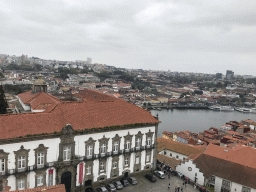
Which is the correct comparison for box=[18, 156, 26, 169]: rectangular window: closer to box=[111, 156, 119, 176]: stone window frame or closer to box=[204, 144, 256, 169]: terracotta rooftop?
box=[111, 156, 119, 176]: stone window frame

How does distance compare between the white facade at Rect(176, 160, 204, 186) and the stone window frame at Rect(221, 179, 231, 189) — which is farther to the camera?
the white facade at Rect(176, 160, 204, 186)

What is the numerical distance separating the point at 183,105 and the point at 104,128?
10319 cm

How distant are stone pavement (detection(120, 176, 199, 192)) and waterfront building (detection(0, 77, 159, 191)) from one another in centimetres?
176

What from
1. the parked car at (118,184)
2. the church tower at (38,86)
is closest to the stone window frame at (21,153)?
A: the parked car at (118,184)

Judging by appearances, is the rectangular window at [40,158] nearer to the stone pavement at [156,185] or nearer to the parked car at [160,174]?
the stone pavement at [156,185]

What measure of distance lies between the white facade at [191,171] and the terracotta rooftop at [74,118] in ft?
20.9

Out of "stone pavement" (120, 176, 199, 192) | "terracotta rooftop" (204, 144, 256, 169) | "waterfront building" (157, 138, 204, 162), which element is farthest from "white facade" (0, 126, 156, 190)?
"waterfront building" (157, 138, 204, 162)

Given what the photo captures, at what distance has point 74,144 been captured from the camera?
19.9 metres

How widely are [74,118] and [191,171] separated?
14.6 m

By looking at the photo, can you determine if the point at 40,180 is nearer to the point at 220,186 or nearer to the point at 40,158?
the point at 40,158

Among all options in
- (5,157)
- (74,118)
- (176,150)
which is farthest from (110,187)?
(176,150)

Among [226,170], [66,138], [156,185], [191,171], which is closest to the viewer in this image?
[66,138]

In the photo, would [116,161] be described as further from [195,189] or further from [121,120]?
[195,189]

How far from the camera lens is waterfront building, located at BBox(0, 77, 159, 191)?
1752cm
